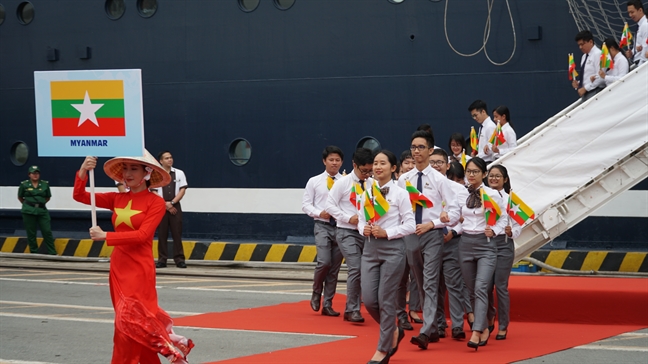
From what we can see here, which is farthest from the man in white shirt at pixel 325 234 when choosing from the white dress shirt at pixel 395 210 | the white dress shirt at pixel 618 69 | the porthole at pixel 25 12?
the porthole at pixel 25 12

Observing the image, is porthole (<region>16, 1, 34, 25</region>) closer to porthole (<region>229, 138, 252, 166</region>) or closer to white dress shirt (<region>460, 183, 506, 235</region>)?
porthole (<region>229, 138, 252, 166</region>)

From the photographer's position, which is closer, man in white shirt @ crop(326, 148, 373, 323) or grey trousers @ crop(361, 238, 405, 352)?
grey trousers @ crop(361, 238, 405, 352)

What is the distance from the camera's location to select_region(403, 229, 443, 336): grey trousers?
8.97m

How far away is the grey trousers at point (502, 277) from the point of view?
363 inches

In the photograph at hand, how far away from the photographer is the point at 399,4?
15.9m

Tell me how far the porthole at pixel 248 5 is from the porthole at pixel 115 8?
2.30 m

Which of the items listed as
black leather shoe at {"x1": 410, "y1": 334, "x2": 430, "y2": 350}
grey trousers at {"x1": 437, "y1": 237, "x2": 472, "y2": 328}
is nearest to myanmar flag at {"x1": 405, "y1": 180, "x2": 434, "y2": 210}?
grey trousers at {"x1": 437, "y1": 237, "x2": 472, "y2": 328}

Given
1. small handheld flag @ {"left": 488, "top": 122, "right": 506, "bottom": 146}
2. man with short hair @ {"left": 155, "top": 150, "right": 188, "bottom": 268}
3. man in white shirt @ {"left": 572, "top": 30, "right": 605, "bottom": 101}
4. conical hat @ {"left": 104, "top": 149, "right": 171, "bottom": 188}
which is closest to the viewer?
conical hat @ {"left": 104, "top": 149, "right": 171, "bottom": 188}

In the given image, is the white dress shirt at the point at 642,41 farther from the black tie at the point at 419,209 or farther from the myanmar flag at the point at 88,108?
the myanmar flag at the point at 88,108

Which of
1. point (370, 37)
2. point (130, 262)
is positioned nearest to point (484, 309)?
point (130, 262)

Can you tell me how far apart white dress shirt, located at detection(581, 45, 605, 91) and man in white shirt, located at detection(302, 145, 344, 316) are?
319 cm

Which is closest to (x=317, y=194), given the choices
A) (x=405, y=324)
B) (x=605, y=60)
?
(x=405, y=324)

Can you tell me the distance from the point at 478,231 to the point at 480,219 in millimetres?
109

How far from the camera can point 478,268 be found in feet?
29.9
